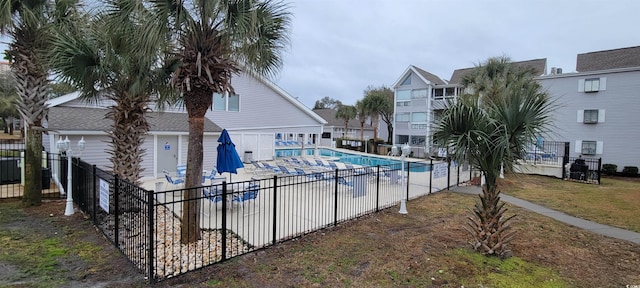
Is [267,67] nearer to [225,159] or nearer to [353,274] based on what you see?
[225,159]

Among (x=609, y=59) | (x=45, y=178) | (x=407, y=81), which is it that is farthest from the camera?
(x=407, y=81)

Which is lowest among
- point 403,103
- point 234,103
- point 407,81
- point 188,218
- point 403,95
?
point 188,218

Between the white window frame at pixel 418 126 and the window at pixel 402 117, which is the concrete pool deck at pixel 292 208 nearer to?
the white window frame at pixel 418 126

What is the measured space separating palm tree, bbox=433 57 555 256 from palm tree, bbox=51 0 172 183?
18.7 feet

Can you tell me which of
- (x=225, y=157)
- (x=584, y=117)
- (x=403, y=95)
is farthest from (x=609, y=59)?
(x=225, y=157)

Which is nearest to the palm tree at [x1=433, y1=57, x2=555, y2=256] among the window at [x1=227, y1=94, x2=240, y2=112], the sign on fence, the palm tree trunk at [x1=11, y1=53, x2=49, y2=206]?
the sign on fence

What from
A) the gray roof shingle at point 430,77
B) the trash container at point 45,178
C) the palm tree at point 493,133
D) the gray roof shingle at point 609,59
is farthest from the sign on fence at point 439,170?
the gray roof shingle at point 430,77

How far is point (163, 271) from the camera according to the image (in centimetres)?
473

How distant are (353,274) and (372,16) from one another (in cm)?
1626

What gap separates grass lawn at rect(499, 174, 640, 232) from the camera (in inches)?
349

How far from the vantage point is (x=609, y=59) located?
23.5m

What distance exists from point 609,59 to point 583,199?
1958cm

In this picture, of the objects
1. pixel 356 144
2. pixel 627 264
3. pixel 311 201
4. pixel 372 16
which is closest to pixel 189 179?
pixel 311 201

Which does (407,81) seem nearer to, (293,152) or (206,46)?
(293,152)
